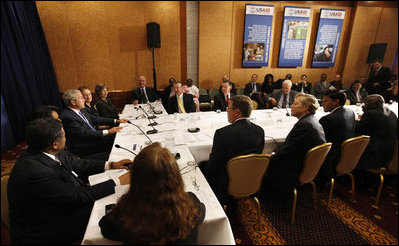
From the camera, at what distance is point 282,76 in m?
7.38

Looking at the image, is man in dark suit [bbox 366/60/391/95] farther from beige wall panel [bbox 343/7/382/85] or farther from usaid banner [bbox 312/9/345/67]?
usaid banner [bbox 312/9/345/67]

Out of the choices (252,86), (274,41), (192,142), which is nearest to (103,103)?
(192,142)

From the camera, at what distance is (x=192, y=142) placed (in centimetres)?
253

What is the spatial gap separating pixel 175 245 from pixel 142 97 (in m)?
4.97

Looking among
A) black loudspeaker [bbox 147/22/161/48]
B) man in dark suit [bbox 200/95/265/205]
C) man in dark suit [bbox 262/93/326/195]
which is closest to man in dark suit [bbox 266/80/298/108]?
man in dark suit [bbox 262/93/326/195]

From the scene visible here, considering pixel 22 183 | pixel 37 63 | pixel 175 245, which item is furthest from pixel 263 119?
pixel 37 63

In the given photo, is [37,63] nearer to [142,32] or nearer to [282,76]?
[142,32]

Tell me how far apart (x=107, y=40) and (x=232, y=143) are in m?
5.72

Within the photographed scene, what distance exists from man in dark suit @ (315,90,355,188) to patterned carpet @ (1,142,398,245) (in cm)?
44

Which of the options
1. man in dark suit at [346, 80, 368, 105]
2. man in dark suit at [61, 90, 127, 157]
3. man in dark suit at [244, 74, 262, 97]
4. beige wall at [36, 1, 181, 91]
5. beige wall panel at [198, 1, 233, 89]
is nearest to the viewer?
man in dark suit at [61, 90, 127, 157]

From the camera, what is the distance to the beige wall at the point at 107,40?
573 centimetres

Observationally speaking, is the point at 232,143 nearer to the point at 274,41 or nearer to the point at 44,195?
the point at 44,195

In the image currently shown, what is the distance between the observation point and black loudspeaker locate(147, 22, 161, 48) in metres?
5.66

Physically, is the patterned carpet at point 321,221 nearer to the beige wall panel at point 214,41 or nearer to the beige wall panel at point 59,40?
the beige wall panel at point 214,41
